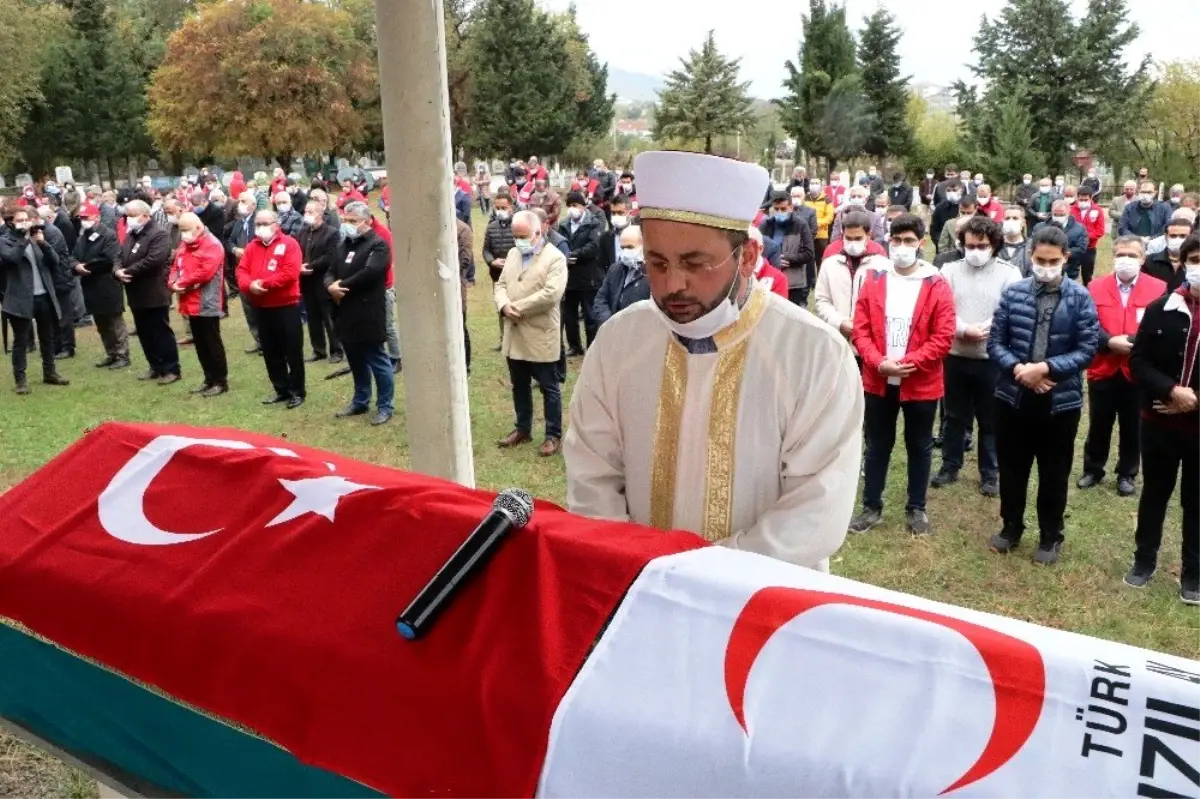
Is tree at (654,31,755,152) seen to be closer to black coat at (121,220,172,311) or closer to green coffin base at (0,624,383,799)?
black coat at (121,220,172,311)

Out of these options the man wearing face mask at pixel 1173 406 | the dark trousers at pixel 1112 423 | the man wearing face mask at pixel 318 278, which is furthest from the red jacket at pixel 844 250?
the man wearing face mask at pixel 318 278

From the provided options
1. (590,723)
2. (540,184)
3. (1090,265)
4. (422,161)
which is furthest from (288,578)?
(540,184)

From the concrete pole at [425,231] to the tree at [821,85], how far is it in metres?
43.0

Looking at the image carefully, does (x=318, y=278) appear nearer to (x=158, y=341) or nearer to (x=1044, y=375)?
(x=158, y=341)

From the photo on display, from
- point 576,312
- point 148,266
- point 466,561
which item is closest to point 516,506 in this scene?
point 466,561

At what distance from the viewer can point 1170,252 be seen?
7703 millimetres

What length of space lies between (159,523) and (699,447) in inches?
53.1

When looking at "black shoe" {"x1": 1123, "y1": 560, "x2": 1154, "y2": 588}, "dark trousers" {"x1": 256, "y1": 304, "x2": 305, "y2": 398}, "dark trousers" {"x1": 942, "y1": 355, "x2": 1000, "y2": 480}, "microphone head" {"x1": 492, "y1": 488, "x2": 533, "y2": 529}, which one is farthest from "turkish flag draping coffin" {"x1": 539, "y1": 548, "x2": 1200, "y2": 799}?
"dark trousers" {"x1": 256, "y1": 304, "x2": 305, "y2": 398}

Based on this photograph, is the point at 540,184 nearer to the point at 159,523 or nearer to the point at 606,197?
the point at 606,197

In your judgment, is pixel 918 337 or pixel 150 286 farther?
pixel 150 286

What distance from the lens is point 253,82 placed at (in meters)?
38.9

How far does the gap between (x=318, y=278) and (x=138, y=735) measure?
8.50 meters

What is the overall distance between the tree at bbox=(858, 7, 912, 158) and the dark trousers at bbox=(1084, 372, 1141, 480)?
134 feet

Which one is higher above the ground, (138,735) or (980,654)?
(980,654)
